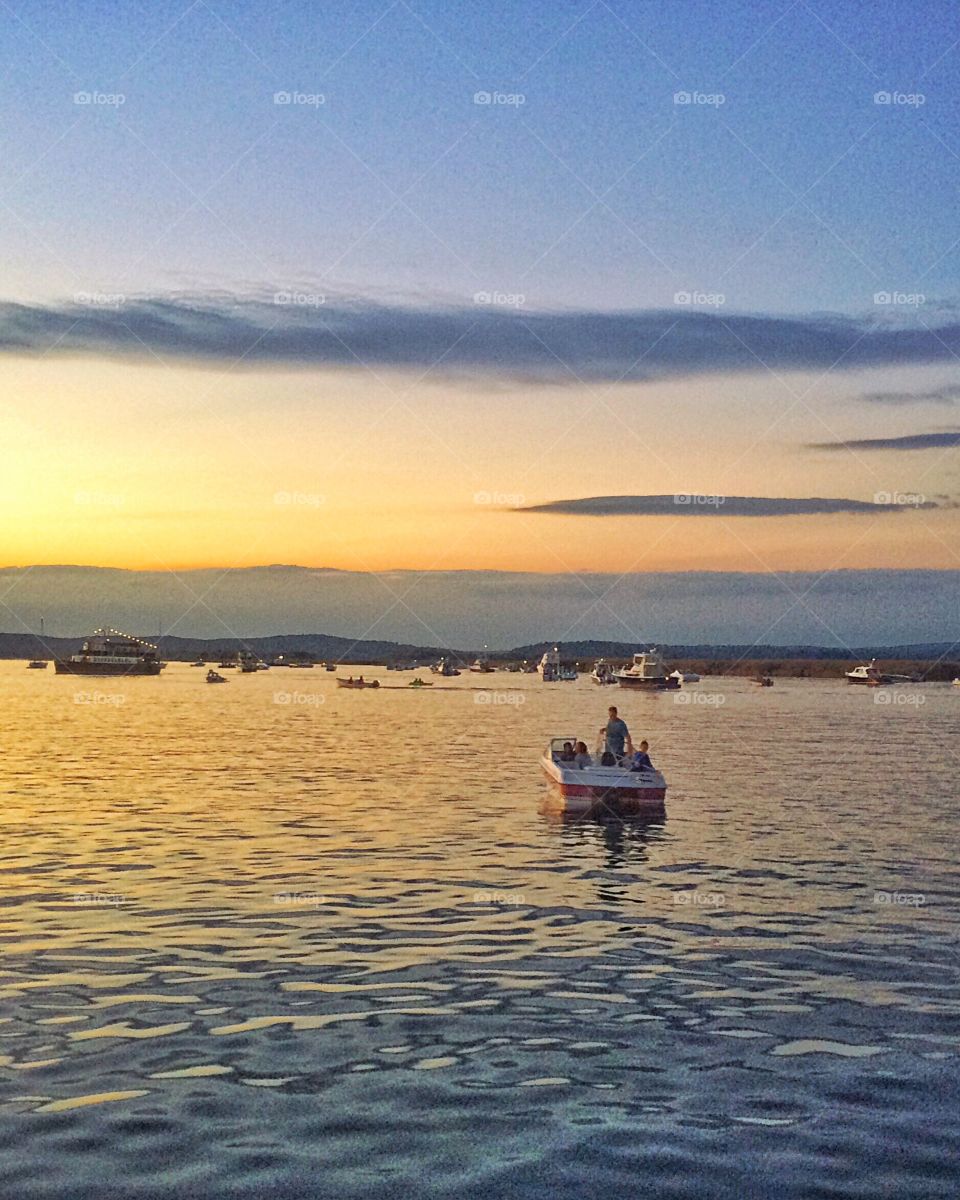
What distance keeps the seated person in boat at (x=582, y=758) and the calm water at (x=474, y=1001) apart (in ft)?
8.74

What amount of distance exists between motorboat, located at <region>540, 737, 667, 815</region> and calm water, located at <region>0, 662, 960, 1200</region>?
1.22 m

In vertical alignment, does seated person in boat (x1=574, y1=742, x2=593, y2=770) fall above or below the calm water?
above

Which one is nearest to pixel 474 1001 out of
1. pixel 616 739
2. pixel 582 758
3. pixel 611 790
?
pixel 611 790

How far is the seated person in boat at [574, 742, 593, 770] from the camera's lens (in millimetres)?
41594

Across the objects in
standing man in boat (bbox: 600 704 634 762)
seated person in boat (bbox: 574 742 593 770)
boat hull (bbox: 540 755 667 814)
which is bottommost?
boat hull (bbox: 540 755 667 814)

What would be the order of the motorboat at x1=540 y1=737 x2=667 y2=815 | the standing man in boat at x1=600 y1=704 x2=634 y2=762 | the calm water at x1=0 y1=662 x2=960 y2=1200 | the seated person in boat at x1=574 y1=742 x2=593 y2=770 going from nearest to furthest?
the calm water at x1=0 y1=662 x2=960 y2=1200 → the motorboat at x1=540 y1=737 x2=667 y2=815 → the standing man in boat at x1=600 y1=704 x2=634 y2=762 → the seated person in boat at x1=574 y1=742 x2=593 y2=770

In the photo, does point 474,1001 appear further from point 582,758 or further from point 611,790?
point 582,758

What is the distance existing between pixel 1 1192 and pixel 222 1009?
570 cm

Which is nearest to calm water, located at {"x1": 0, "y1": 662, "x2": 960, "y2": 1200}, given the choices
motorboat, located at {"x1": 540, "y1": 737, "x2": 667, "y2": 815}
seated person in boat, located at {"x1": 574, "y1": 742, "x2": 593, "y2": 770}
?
motorboat, located at {"x1": 540, "y1": 737, "x2": 667, "y2": 815}

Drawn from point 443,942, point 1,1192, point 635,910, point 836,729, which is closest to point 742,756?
point 836,729

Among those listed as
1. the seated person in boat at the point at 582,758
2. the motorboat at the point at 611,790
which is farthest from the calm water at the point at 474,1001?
the seated person in boat at the point at 582,758

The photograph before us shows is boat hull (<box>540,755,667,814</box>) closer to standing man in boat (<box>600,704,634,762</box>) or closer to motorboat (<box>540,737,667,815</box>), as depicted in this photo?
motorboat (<box>540,737,667,815</box>)

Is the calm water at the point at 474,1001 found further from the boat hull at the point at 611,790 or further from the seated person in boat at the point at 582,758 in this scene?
the seated person in boat at the point at 582,758

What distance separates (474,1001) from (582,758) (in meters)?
25.7
